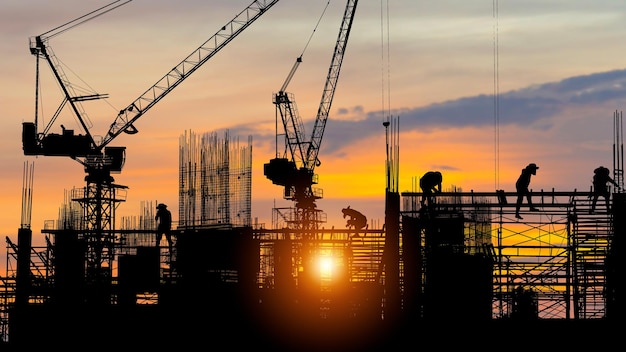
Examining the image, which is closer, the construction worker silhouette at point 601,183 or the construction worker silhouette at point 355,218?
the construction worker silhouette at point 601,183

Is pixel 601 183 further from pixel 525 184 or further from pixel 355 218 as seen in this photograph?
pixel 355 218

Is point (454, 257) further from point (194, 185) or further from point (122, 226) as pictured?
Result: point (122, 226)

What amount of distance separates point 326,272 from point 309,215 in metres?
57.7

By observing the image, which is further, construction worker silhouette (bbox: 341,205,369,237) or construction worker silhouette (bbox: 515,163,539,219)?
construction worker silhouette (bbox: 341,205,369,237)

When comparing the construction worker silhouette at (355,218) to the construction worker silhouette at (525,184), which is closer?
the construction worker silhouette at (525,184)

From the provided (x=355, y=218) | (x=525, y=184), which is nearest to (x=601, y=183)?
(x=525, y=184)

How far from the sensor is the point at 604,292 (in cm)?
4266

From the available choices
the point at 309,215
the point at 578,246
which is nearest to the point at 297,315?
the point at 578,246

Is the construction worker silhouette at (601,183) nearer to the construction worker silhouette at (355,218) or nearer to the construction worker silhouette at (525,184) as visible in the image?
the construction worker silhouette at (525,184)

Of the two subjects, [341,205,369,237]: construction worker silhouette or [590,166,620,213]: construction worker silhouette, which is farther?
[341,205,369,237]: construction worker silhouette

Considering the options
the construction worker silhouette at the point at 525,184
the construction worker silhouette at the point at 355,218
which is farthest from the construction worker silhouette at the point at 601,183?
the construction worker silhouette at the point at 355,218

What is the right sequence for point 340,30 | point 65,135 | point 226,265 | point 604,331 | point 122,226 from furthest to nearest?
point 340,30 → point 65,135 → point 122,226 → point 226,265 → point 604,331

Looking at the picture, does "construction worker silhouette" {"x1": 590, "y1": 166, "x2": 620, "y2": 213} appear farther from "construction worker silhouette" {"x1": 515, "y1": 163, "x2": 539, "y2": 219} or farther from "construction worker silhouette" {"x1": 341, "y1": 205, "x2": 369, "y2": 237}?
"construction worker silhouette" {"x1": 341, "y1": 205, "x2": 369, "y2": 237}

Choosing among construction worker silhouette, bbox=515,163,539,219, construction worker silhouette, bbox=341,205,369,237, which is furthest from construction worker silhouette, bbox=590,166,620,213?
→ construction worker silhouette, bbox=341,205,369,237
